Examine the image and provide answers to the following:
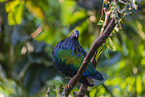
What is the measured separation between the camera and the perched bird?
6.42 ft

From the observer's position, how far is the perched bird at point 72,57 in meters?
1.96

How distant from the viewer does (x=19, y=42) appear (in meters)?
4.30

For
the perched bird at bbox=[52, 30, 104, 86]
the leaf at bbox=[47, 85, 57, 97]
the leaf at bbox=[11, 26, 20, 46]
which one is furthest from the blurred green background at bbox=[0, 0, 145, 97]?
the leaf at bbox=[47, 85, 57, 97]

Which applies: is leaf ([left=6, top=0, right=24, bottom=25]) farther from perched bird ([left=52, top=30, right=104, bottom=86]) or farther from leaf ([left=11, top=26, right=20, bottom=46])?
perched bird ([left=52, top=30, right=104, bottom=86])

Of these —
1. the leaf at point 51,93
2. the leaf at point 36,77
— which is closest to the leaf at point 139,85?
the leaf at point 36,77

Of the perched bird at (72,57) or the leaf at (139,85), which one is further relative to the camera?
the leaf at (139,85)

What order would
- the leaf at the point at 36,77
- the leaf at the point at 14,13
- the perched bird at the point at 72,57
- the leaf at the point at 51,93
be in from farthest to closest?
the leaf at the point at 36,77 < the leaf at the point at 14,13 < the perched bird at the point at 72,57 < the leaf at the point at 51,93

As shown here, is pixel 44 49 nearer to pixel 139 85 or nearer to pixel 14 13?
pixel 14 13

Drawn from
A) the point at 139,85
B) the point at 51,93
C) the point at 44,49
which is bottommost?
the point at 139,85

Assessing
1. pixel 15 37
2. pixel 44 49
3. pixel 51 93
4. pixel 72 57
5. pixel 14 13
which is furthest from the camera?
pixel 15 37

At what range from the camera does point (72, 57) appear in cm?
209

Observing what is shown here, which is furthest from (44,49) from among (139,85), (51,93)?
(51,93)

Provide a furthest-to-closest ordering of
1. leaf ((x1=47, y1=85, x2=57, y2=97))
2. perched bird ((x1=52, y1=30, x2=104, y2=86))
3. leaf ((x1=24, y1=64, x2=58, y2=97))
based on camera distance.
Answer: leaf ((x1=24, y1=64, x2=58, y2=97)) → perched bird ((x1=52, y1=30, x2=104, y2=86)) → leaf ((x1=47, y1=85, x2=57, y2=97))

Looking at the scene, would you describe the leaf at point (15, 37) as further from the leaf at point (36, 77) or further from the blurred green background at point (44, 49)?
the leaf at point (36, 77)
